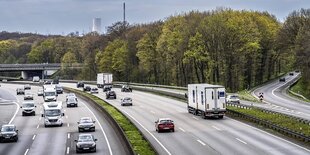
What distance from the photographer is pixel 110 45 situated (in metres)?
164

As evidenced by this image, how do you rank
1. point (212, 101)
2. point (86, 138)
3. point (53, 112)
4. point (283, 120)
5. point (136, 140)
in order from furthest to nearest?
point (212, 101)
point (53, 112)
point (283, 120)
point (136, 140)
point (86, 138)

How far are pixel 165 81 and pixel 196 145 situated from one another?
3966 inches

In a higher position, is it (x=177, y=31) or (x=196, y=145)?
(x=177, y=31)

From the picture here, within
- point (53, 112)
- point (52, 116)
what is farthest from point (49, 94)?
point (52, 116)

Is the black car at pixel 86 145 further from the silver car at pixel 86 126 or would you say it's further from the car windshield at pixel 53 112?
the car windshield at pixel 53 112

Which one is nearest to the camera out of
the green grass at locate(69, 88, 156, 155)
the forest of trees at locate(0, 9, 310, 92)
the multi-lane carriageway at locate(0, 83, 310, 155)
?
the green grass at locate(69, 88, 156, 155)

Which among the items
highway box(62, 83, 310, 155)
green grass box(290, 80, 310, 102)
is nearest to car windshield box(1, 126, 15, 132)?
highway box(62, 83, 310, 155)

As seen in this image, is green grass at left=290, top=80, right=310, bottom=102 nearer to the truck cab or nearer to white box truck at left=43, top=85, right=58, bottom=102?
white box truck at left=43, top=85, right=58, bottom=102

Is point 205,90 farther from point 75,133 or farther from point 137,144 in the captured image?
point 137,144

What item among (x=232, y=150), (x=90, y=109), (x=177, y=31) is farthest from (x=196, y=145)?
(x=177, y=31)

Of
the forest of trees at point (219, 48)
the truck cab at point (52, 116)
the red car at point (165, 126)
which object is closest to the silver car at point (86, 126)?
the truck cab at point (52, 116)

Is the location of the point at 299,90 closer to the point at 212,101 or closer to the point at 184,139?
the point at 212,101

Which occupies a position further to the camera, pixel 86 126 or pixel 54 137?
pixel 86 126

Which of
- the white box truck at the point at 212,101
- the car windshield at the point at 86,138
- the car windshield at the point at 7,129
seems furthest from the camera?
the white box truck at the point at 212,101
